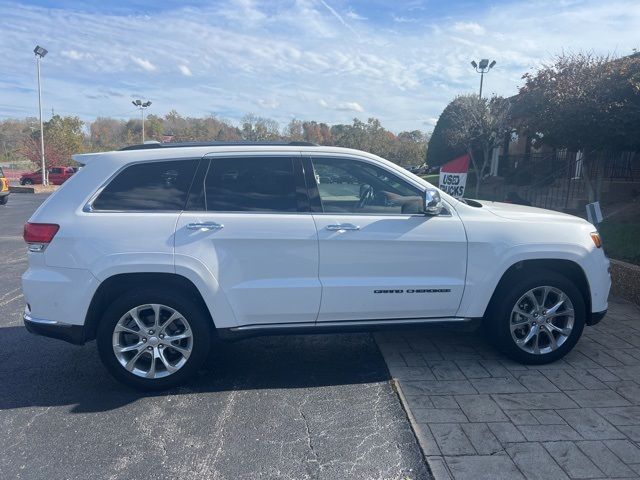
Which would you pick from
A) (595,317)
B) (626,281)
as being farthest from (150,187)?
(626,281)

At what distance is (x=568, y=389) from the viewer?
409cm

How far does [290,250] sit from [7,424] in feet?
7.79

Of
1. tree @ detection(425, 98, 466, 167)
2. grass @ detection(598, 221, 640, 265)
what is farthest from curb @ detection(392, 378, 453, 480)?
tree @ detection(425, 98, 466, 167)

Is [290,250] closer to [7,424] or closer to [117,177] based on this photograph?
[117,177]

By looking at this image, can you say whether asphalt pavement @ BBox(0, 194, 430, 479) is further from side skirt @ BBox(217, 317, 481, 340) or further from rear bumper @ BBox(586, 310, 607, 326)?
rear bumper @ BBox(586, 310, 607, 326)

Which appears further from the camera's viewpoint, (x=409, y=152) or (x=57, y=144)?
(x=57, y=144)

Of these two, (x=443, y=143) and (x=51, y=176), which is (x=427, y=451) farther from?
(x=51, y=176)

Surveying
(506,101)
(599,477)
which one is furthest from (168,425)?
(506,101)

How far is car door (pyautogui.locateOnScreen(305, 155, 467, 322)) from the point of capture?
4152 mm

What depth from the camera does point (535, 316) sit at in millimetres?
4496

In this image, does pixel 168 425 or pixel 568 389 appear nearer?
pixel 168 425

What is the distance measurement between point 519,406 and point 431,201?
168 centimetres

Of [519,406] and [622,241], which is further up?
[622,241]

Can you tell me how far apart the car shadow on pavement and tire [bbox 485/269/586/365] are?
109 cm
